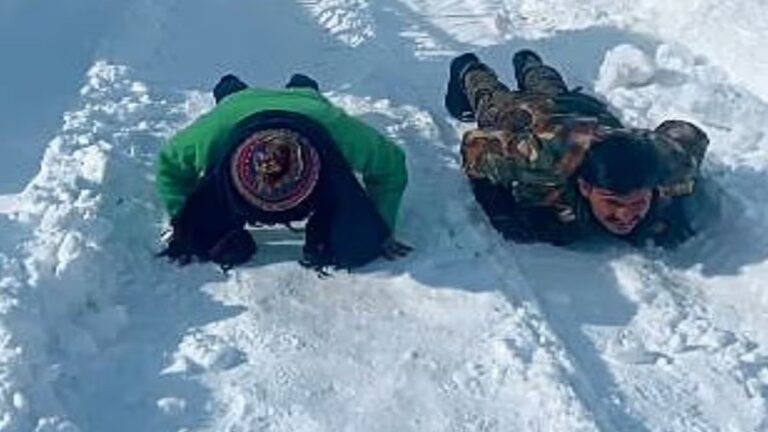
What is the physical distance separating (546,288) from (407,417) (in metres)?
0.92

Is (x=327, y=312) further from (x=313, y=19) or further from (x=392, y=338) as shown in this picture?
(x=313, y=19)

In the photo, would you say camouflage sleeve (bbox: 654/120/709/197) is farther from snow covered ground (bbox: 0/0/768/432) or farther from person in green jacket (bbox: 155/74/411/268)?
person in green jacket (bbox: 155/74/411/268)

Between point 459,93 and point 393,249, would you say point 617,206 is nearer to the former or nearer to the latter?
point 393,249

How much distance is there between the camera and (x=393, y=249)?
5.65 m

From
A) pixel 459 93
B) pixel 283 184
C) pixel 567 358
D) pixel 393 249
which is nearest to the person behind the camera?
pixel 567 358

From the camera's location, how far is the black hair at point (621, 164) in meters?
5.53

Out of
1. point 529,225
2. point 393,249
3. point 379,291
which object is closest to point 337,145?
point 393,249

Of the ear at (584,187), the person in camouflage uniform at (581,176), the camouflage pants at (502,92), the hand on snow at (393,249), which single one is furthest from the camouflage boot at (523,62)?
the hand on snow at (393,249)

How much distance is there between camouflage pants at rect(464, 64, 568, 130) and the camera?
245 inches

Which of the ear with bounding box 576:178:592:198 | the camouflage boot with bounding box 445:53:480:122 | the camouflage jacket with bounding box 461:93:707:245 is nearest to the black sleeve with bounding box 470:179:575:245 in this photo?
the camouflage jacket with bounding box 461:93:707:245

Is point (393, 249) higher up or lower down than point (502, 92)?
lower down

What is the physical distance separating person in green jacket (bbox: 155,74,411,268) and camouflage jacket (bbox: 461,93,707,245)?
366 mm

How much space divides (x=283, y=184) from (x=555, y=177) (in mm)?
939

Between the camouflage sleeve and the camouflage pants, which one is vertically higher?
the camouflage pants
